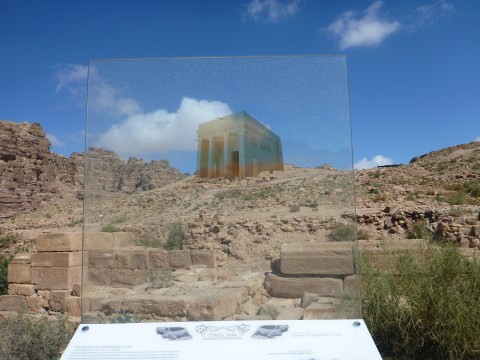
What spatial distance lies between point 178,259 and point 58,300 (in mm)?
6560

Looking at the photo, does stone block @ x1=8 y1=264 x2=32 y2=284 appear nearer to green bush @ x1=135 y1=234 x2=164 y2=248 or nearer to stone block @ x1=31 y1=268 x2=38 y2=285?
stone block @ x1=31 y1=268 x2=38 y2=285

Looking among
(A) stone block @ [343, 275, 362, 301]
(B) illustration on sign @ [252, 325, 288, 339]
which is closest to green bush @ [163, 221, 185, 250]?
(B) illustration on sign @ [252, 325, 288, 339]

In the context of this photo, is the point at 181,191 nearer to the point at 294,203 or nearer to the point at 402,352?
the point at 294,203

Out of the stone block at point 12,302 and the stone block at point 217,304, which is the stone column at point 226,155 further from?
the stone block at point 12,302

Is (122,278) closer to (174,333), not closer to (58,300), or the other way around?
(174,333)

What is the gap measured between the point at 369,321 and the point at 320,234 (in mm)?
1734

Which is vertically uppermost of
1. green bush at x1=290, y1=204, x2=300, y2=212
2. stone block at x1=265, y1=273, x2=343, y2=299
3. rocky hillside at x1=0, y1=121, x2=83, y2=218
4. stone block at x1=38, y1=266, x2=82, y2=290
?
rocky hillside at x1=0, y1=121, x2=83, y2=218

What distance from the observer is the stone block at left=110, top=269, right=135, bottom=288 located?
146 inches

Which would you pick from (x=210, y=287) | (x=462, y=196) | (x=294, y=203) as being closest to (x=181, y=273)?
(x=210, y=287)

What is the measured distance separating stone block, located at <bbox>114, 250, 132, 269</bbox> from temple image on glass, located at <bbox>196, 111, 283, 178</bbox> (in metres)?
0.98

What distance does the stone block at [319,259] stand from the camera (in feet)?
11.9

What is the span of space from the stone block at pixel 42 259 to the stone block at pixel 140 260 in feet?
21.1

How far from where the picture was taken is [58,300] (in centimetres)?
924

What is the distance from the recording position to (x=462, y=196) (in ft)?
64.4
